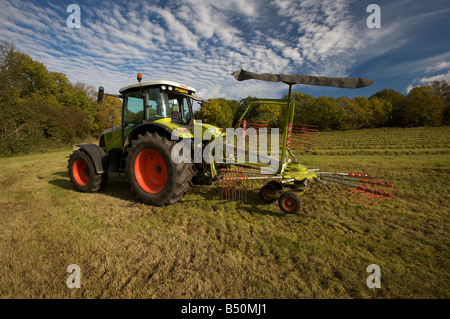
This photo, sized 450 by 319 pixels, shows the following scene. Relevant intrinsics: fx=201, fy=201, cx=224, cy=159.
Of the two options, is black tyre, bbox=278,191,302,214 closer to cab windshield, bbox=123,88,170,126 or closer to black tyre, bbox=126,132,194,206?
black tyre, bbox=126,132,194,206

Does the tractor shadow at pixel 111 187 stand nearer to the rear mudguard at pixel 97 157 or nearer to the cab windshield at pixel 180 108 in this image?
the rear mudguard at pixel 97 157

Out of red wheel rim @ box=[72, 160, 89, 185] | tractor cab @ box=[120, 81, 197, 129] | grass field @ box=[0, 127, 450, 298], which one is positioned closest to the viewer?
grass field @ box=[0, 127, 450, 298]

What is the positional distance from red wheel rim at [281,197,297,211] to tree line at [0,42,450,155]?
1.58m

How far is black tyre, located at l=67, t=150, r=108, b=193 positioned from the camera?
434cm

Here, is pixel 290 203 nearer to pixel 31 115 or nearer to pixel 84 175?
pixel 84 175

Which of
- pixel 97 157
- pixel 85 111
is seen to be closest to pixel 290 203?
pixel 97 157

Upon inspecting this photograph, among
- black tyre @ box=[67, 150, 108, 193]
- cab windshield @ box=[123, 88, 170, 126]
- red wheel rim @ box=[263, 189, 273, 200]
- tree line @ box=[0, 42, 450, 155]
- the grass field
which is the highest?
tree line @ box=[0, 42, 450, 155]

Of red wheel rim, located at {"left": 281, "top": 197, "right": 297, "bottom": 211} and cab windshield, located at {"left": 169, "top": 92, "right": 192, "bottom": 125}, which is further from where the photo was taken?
cab windshield, located at {"left": 169, "top": 92, "right": 192, "bottom": 125}

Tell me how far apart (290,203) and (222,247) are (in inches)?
56.7


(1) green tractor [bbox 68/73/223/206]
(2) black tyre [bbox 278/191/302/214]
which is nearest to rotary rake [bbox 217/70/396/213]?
(2) black tyre [bbox 278/191/302/214]

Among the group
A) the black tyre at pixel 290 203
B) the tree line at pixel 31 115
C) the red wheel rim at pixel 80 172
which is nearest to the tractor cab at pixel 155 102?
the red wheel rim at pixel 80 172

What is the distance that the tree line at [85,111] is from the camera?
11.9 meters
